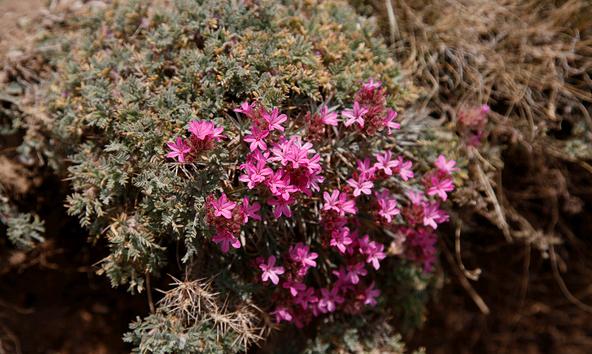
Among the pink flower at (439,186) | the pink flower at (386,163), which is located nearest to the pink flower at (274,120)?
the pink flower at (386,163)

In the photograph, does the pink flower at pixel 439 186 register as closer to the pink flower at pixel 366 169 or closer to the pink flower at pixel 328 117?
the pink flower at pixel 366 169

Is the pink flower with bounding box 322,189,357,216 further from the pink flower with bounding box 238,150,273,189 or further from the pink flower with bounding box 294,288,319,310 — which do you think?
the pink flower with bounding box 294,288,319,310

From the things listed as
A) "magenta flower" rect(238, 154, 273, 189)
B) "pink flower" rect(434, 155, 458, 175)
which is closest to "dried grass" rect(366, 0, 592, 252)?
"pink flower" rect(434, 155, 458, 175)

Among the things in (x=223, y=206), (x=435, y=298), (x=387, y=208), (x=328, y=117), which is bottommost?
(x=435, y=298)

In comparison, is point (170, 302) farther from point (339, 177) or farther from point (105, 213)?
point (339, 177)

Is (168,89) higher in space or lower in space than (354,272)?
higher

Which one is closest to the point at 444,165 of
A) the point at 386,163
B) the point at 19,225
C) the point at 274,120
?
the point at 386,163

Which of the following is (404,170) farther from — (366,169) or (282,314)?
(282,314)
